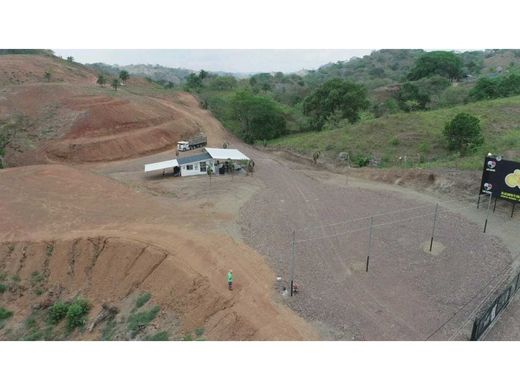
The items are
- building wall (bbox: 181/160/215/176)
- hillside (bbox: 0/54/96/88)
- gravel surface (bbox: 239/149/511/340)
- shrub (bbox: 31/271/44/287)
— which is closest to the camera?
gravel surface (bbox: 239/149/511/340)

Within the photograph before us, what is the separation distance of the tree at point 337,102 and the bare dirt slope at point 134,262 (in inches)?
1209

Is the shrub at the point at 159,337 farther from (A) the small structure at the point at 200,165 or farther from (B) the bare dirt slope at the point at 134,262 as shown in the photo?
(A) the small structure at the point at 200,165

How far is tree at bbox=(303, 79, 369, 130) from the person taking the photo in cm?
5094

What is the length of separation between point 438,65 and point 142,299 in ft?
275

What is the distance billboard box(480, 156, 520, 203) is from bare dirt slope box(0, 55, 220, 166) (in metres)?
34.2

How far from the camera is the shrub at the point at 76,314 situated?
1902 centimetres

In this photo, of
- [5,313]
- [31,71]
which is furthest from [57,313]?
[31,71]

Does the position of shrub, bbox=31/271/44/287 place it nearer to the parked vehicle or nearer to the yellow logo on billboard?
the parked vehicle

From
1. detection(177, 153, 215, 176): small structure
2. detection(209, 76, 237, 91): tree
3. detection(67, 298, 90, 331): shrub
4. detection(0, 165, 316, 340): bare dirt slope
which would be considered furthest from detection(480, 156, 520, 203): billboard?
detection(209, 76, 237, 91): tree

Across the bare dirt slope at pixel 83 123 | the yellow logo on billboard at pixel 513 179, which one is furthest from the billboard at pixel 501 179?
the bare dirt slope at pixel 83 123

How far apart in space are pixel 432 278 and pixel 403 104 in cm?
4782

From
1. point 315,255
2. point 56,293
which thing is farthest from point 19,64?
point 315,255

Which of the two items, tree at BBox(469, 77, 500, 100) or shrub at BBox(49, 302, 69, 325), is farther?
tree at BBox(469, 77, 500, 100)

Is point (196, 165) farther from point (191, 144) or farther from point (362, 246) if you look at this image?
point (362, 246)
